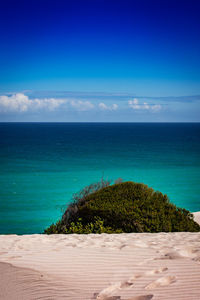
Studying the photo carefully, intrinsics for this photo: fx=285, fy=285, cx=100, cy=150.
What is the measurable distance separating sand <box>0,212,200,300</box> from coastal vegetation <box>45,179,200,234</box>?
A: 6.86 feet

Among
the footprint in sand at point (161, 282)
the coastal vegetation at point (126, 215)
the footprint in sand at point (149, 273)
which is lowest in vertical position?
the footprint in sand at point (161, 282)

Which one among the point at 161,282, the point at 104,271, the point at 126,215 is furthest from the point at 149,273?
the point at 126,215

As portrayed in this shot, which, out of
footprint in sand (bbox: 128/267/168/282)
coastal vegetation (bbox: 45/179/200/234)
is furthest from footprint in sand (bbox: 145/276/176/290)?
coastal vegetation (bbox: 45/179/200/234)

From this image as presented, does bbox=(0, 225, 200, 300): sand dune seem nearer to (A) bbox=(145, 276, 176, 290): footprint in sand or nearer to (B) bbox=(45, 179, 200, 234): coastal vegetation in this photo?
(A) bbox=(145, 276, 176, 290): footprint in sand

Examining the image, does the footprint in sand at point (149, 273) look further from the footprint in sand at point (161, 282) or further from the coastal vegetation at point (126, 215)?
the coastal vegetation at point (126, 215)

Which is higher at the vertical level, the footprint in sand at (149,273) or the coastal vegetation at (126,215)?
the coastal vegetation at (126,215)

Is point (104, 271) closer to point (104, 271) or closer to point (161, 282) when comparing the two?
point (104, 271)

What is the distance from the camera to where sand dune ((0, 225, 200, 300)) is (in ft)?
12.7

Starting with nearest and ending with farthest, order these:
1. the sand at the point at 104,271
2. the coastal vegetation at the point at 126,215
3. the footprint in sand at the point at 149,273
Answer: the sand at the point at 104,271 → the footprint in sand at the point at 149,273 → the coastal vegetation at the point at 126,215

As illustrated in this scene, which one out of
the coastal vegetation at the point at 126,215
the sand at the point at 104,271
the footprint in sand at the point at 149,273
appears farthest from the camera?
the coastal vegetation at the point at 126,215

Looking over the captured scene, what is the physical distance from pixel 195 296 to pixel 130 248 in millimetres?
2135

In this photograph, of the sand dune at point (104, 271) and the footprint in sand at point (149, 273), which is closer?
the sand dune at point (104, 271)

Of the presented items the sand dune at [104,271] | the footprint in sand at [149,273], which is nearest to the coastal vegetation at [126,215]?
the sand dune at [104,271]

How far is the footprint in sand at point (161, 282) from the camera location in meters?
3.88
